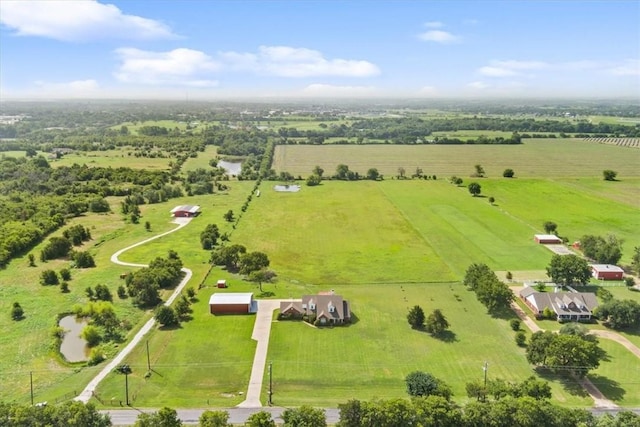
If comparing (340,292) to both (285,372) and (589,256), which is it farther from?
(589,256)

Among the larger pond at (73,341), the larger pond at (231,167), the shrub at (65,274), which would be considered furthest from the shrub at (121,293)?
the larger pond at (231,167)

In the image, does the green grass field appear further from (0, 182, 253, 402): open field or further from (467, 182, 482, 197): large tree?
(467, 182, 482, 197): large tree

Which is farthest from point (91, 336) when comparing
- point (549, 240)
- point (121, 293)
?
point (549, 240)

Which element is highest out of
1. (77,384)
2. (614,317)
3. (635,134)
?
(635,134)

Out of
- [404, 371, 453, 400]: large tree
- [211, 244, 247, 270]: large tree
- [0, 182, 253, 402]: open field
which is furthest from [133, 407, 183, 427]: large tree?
[211, 244, 247, 270]: large tree

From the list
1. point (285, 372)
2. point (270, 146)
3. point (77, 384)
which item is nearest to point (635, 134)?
point (270, 146)

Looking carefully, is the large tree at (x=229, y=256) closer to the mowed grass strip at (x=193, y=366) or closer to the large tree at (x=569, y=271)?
the mowed grass strip at (x=193, y=366)
